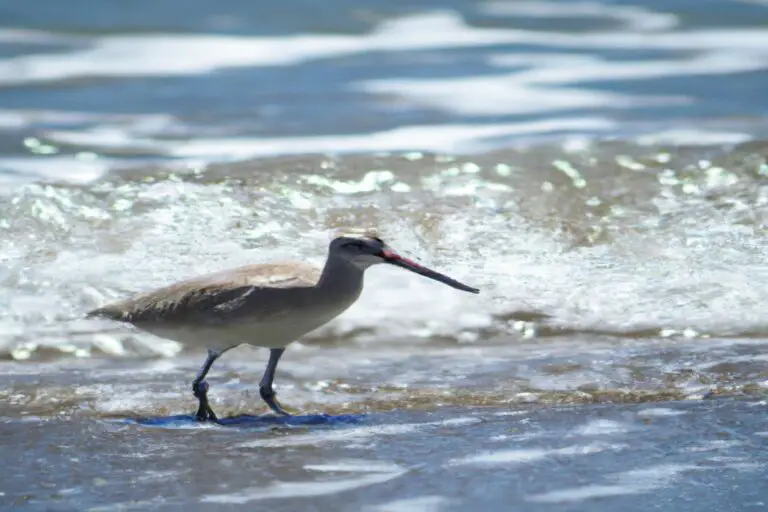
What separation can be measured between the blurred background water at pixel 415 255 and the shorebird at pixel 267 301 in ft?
1.06

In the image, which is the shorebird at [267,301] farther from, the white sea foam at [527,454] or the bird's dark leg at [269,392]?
the white sea foam at [527,454]

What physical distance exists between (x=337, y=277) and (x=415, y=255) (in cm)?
318

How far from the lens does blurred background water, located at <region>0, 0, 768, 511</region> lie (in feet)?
16.3

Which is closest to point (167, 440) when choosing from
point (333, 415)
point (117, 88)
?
point (333, 415)

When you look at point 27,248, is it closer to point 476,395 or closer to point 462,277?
point 462,277

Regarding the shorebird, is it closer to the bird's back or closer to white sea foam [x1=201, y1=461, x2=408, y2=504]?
the bird's back

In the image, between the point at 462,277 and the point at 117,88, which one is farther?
the point at 117,88

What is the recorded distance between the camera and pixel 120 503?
457 centimetres

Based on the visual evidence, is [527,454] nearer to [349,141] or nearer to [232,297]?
[232,297]

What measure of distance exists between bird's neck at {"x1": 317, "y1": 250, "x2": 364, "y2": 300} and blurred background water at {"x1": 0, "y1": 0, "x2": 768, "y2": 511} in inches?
18.7

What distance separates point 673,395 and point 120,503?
2390 mm

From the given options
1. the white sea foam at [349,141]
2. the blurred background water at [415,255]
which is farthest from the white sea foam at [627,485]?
the white sea foam at [349,141]

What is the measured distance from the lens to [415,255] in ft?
29.7

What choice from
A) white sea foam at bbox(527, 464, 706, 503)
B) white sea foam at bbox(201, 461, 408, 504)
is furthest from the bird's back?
white sea foam at bbox(527, 464, 706, 503)
